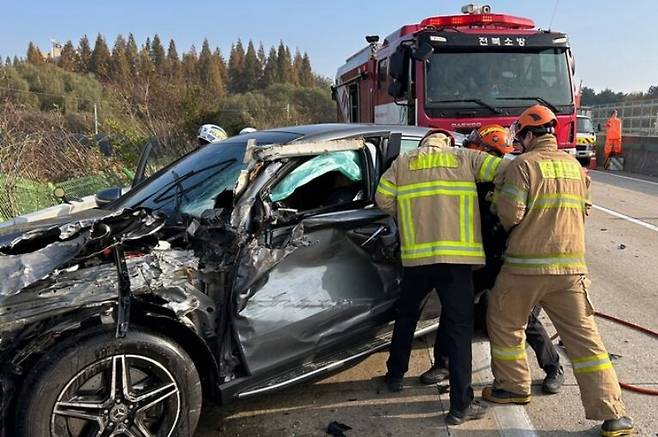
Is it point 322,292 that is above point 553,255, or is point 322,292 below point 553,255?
below

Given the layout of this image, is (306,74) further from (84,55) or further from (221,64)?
(84,55)

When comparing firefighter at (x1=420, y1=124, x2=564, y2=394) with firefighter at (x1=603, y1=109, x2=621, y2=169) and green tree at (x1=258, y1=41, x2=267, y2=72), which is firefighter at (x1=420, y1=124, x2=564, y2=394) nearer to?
firefighter at (x1=603, y1=109, x2=621, y2=169)

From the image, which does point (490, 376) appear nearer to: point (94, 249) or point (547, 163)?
point (547, 163)

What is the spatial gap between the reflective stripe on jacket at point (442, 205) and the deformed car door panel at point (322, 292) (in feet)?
0.96

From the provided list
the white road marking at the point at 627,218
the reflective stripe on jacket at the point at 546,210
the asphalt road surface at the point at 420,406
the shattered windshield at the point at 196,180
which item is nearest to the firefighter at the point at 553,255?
the reflective stripe on jacket at the point at 546,210

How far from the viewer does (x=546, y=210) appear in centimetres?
309

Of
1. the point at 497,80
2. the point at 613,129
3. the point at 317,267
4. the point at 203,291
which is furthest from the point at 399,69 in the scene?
the point at 613,129

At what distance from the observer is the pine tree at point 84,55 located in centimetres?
5388

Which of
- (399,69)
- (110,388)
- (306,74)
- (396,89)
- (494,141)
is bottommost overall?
(110,388)

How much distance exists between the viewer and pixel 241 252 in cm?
296

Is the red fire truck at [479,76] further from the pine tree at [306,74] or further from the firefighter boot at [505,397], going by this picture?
the pine tree at [306,74]

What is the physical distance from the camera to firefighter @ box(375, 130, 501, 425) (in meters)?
3.19

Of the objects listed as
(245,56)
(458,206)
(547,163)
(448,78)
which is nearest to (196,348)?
(458,206)

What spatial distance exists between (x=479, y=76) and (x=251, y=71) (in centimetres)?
6929
